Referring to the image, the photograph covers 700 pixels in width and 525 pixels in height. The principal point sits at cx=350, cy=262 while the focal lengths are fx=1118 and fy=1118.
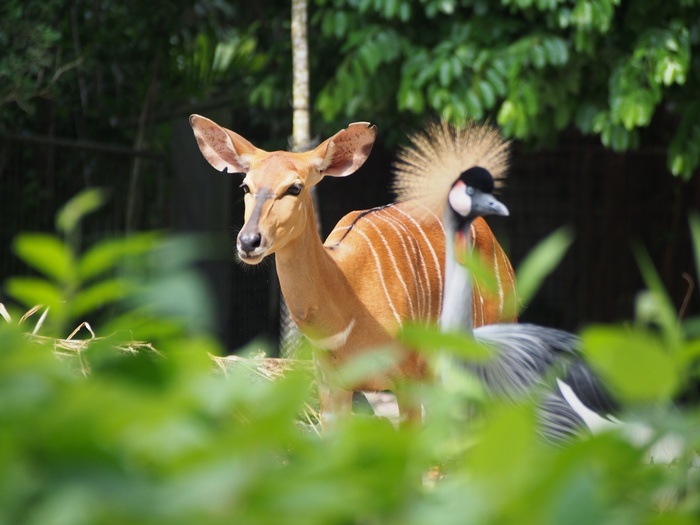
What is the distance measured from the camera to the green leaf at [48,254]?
65 centimetres

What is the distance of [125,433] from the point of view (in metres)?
0.54

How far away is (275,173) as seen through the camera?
3150 mm

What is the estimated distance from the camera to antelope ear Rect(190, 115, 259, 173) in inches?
135

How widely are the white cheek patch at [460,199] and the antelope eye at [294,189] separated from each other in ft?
1.40

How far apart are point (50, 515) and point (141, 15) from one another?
7.61 m

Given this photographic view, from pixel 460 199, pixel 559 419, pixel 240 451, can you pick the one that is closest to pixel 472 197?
pixel 460 199

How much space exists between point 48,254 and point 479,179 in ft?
8.17

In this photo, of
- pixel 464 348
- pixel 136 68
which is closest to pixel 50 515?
pixel 464 348

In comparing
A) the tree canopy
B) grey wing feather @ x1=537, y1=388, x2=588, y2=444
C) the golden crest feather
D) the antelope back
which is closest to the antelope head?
the golden crest feather

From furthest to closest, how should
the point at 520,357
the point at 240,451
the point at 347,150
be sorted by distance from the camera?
the point at 347,150 < the point at 520,357 < the point at 240,451

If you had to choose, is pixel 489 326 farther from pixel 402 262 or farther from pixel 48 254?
pixel 48 254

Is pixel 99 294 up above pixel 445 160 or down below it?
above

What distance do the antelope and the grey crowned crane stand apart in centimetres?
14

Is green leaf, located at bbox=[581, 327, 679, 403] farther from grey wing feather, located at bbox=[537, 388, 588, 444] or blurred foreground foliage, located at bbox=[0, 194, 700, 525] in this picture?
grey wing feather, located at bbox=[537, 388, 588, 444]
